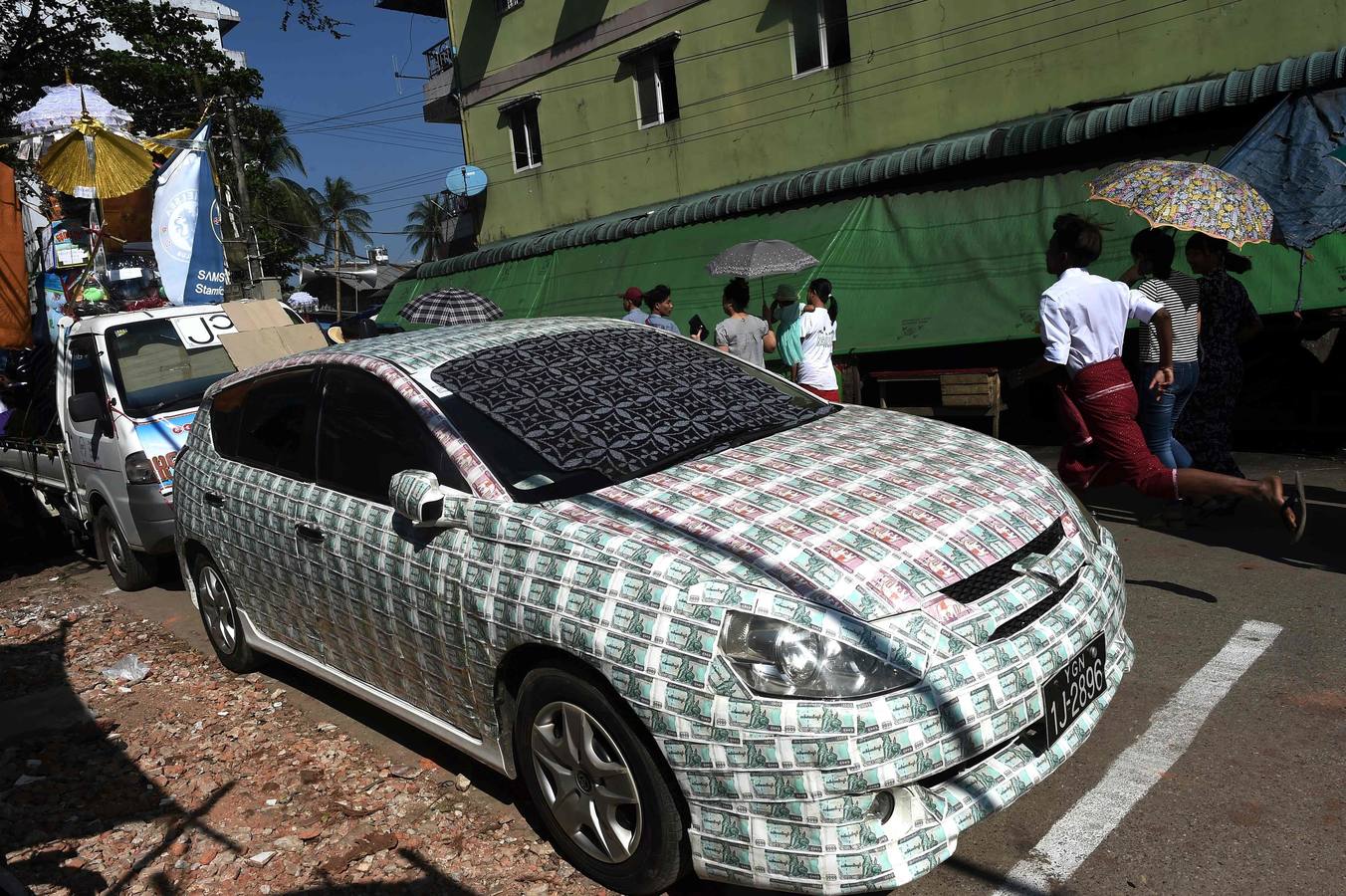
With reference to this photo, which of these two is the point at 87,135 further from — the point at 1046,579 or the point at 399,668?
the point at 1046,579

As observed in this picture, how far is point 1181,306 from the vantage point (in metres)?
5.30

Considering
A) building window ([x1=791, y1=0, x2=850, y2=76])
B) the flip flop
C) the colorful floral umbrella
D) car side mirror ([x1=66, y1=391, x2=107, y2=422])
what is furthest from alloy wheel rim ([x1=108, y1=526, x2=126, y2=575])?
building window ([x1=791, y1=0, x2=850, y2=76])

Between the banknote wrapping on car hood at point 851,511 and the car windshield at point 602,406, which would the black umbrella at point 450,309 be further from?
the banknote wrapping on car hood at point 851,511

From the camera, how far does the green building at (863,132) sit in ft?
31.0

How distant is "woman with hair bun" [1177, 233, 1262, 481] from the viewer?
5.48 m

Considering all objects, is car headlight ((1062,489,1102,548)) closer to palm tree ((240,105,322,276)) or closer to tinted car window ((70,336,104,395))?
tinted car window ((70,336,104,395))

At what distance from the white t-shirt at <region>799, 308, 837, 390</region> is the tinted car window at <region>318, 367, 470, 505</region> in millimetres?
4472

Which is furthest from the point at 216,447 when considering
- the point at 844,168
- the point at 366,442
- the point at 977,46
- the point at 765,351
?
the point at 977,46

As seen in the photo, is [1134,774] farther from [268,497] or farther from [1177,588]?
[268,497]

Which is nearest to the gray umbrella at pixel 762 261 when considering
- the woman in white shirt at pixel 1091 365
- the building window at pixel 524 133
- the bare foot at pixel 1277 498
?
the woman in white shirt at pixel 1091 365

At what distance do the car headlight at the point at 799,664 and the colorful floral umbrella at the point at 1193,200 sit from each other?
3485mm

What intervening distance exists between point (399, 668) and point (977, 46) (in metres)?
11.2

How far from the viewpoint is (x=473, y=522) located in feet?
10.3

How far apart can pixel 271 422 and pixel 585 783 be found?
248 centimetres
